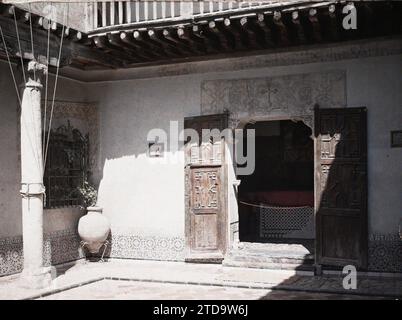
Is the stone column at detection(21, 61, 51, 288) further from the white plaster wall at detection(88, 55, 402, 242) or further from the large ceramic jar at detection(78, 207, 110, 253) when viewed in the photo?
the white plaster wall at detection(88, 55, 402, 242)

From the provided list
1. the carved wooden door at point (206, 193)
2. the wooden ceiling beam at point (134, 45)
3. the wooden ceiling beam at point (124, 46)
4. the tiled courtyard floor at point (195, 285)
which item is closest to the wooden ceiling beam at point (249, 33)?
the carved wooden door at point (206, 193)

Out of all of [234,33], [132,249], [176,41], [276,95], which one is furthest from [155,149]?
[234,33]

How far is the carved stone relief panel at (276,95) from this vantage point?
Result: 7531 mm

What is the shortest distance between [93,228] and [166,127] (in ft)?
6.52

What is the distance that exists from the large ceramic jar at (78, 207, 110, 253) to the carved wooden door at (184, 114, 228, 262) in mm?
1420

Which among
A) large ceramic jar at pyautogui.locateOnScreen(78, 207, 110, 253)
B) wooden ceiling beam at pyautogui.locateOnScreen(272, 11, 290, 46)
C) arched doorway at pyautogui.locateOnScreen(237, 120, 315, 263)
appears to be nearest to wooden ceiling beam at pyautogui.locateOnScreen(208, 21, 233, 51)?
wooden ceiling beam at pyautogui.locateOnScreen(272, 11, 290, 46)

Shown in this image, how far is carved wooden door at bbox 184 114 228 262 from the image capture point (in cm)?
806

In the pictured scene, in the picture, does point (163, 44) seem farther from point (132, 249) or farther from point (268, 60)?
point (132, 249)

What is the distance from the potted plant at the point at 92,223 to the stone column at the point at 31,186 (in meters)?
1.64

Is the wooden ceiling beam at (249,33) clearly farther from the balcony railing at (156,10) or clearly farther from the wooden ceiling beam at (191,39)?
the wooden ceiling beam at (191,39)

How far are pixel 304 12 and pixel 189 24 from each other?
153 centimetres

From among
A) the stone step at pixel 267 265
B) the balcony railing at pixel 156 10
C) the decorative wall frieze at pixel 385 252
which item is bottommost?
the stone step at pixel 267 265

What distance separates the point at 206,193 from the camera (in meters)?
8.16

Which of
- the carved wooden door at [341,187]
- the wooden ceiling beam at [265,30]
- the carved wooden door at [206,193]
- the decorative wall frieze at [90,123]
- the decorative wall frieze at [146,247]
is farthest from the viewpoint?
the decorative wall frieze at [90,123]
